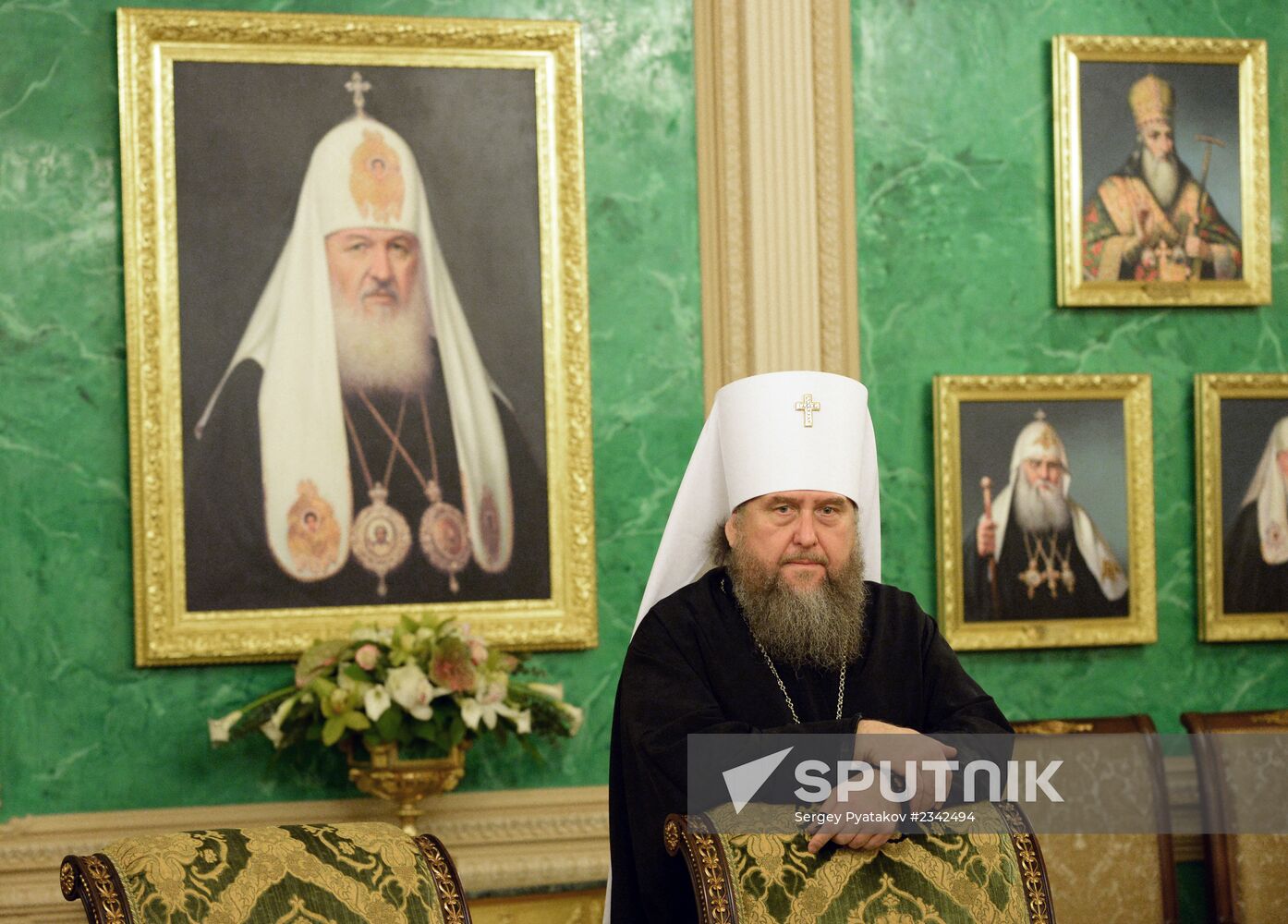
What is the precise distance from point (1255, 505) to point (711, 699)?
2.70 meters

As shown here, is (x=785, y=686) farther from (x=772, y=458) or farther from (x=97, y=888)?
(x=97, y=888)

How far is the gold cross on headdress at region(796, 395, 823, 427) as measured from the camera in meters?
3.55

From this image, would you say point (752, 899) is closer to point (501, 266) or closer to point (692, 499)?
point (692, 499)

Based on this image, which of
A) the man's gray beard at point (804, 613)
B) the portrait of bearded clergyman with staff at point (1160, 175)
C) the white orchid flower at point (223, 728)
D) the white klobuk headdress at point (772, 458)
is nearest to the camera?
the man's gray beard at point (804, 613)

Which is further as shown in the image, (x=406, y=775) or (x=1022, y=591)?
(x=1022, y=591)

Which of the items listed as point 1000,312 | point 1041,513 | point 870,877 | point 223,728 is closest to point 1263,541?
point 1041,513

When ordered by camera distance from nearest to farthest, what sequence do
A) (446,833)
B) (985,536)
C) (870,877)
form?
(870,877) < (446,833) < (985,536)

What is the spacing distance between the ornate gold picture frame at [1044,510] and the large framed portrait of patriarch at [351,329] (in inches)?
49.0

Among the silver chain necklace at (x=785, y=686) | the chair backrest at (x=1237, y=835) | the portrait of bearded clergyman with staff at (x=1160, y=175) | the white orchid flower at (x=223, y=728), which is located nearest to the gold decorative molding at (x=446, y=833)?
the white orchid flower at (x=223, y=728)

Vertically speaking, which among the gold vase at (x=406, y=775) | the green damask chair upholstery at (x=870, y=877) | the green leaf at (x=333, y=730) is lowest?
the gold vase at (x=406, y=775)

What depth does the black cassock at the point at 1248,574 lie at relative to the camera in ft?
16.6

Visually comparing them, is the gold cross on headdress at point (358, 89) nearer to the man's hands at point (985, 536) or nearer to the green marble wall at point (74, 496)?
the green marble wall at point (74, 496)

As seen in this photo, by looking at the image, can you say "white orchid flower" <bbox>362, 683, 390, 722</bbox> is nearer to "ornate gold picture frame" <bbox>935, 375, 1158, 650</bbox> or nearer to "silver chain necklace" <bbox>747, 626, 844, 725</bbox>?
"silver chain necklace" <bbox>747, 626, 844, 725</bbox>

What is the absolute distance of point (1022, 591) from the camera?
4949mm
